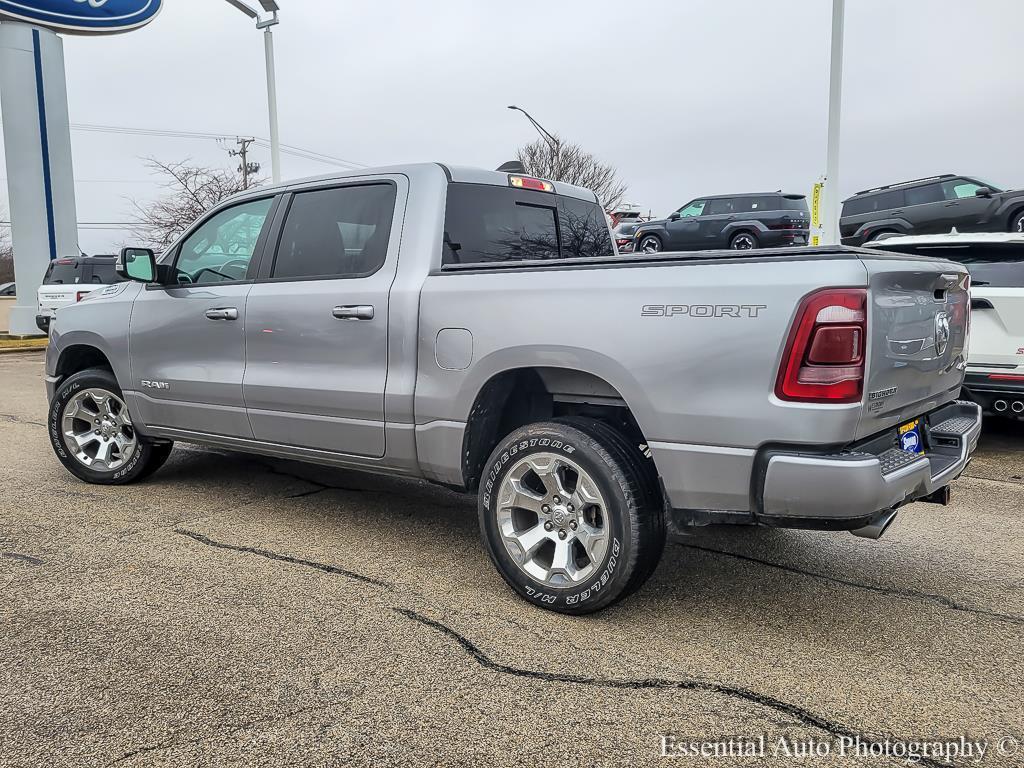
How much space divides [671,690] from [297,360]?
2.56 m

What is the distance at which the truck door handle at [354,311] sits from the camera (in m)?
4.07

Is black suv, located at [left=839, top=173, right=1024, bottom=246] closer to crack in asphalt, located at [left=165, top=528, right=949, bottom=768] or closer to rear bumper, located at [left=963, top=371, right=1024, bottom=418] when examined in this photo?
rear bumper, located at [left=963, top=371, right=1024, bottom=418]

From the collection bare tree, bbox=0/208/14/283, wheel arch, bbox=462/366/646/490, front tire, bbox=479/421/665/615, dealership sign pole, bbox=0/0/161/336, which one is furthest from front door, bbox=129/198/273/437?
bare tree, bbox=0/208/14/283

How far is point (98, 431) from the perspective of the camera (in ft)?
18.3

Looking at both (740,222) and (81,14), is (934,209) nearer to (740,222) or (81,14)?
(740,222)

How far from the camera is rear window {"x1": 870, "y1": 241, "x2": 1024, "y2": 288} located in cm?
636

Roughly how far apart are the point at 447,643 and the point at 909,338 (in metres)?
2.11

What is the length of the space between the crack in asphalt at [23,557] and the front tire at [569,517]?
7.33 ft

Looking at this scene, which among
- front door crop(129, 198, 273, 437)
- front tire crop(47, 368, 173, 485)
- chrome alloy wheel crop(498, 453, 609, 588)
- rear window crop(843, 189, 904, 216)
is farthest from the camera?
rear window crop(843, 189, 904, 216)

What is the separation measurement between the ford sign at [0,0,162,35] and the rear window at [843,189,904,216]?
16721 millimetres

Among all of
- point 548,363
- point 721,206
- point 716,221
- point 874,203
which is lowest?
point 548,363

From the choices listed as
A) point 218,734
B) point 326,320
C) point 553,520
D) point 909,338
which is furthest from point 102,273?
point 909,338

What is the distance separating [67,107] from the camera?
19.2 m

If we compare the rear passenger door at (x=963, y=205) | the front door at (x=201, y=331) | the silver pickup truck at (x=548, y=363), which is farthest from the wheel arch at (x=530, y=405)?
the rear passenger door at (x=963, y=205)
